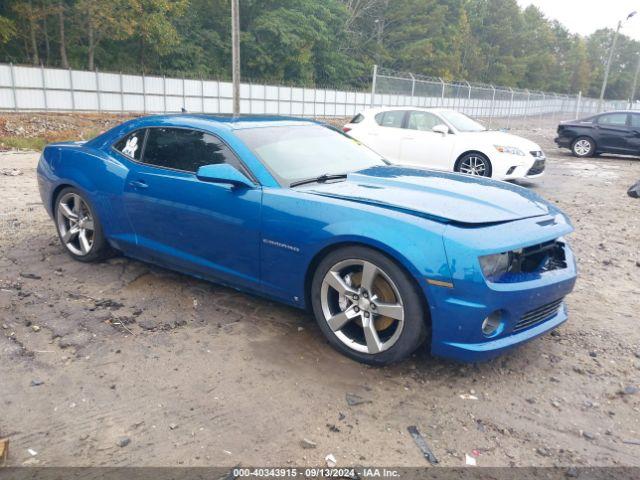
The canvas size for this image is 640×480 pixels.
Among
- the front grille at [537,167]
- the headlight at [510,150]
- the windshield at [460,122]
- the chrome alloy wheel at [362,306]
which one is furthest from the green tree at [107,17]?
the chrome alloy wheel at [362,306]

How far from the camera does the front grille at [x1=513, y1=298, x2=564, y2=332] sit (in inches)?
125

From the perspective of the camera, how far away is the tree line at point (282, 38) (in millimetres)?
29938

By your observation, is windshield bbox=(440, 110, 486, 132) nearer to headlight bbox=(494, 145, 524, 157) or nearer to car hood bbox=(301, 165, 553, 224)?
headlight bbox=(494, 145, 524, 157)

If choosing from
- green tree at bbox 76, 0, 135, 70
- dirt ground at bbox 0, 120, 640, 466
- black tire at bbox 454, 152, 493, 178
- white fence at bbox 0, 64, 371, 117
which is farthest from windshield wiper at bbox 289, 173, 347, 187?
green tree at bbox 76, 0, 135, 70

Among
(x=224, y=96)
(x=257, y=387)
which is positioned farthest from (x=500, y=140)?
(x=224, y=96)

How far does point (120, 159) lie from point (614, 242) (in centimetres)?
578

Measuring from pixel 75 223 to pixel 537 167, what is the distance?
8378mm

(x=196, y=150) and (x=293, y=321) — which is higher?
(x=196, y=150)

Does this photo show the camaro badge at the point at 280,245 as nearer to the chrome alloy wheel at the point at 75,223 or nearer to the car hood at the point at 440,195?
the car hood at the point at 440,195

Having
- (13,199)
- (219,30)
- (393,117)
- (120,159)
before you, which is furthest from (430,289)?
(219,30)

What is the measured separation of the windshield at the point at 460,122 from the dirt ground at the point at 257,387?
20.1ft

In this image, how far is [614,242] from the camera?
21.4 ft

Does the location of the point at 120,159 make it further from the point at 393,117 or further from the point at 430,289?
the point at 393,117

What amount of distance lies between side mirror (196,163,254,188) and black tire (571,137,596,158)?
630 inches
